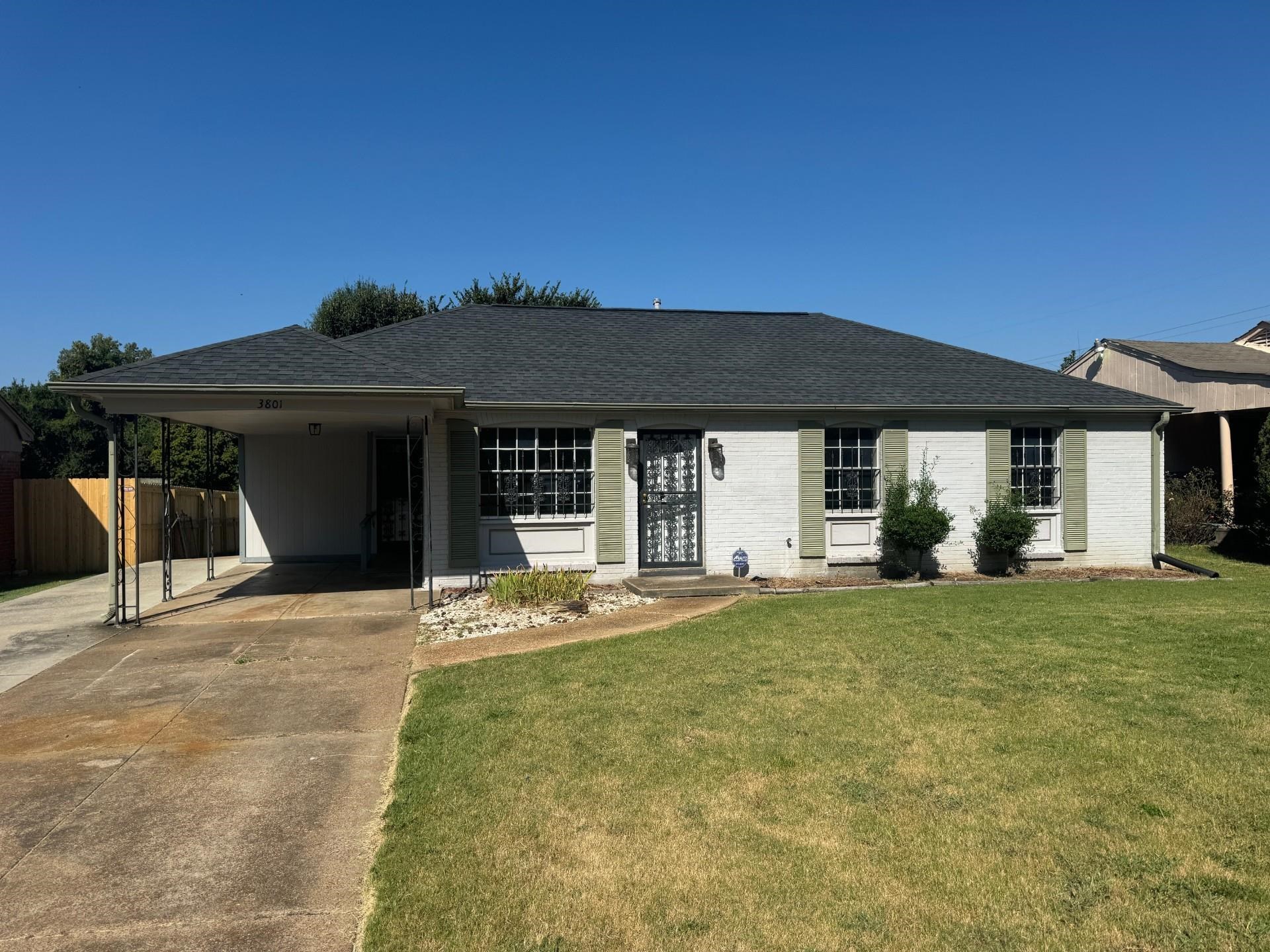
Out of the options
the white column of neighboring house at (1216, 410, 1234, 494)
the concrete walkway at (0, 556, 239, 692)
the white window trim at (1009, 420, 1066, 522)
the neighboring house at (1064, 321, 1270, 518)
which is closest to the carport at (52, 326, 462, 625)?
the concrete walkway at (0, 556, 239, 692)

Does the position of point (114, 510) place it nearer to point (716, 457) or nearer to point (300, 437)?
point (300, 437)

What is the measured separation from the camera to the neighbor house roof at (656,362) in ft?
34.7

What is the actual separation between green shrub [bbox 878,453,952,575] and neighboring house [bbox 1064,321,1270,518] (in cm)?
860

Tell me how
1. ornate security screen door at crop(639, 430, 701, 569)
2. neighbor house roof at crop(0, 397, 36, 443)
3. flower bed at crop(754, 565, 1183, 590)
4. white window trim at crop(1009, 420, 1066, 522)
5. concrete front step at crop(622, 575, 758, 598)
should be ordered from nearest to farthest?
1. concrete front step at crop(622, 575, 758, 598)
2. flower bed at crop(754, 565, 1183, 590)
3. ornate security screen door at crop(639, 430, 701, 569)
4. white window trim at crop(1009, 420, 1066, 522)
5. neighbor house roof at crop(0, 397, 36, 443)

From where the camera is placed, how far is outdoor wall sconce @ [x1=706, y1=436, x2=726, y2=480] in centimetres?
1297

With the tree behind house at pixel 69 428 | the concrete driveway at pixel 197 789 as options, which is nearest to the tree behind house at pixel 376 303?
the tree behind house at pixel 69 428

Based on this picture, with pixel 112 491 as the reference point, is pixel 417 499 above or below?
below

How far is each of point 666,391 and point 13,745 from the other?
9.44 meters

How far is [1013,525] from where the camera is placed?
13.3 metres

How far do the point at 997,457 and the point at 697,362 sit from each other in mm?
5419

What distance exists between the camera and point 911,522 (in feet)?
42.0

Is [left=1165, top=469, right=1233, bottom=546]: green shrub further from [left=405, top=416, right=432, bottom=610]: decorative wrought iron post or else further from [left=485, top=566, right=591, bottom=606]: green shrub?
[left=405, top=416, right=432, bottom=610]: decorative wrought iron post

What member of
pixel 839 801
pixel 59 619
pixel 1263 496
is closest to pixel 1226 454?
pixel 1263 496

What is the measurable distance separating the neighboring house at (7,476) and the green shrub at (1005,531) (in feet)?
60.3
